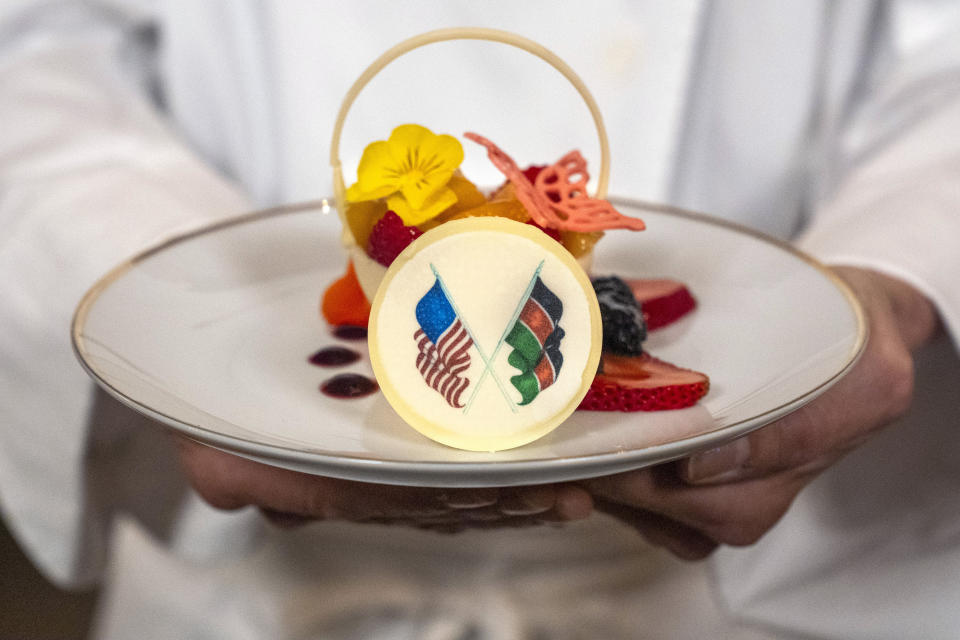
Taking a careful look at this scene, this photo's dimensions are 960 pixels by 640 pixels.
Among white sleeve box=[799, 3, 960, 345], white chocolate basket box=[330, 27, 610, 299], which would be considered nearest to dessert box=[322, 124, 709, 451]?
white chocolate basket box=[330, 27, 610, 299]

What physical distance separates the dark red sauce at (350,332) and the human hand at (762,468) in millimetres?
265

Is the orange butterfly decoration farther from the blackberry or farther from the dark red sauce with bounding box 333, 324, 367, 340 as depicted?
the dark red sauce with bounding box 333, 324, 367, 340

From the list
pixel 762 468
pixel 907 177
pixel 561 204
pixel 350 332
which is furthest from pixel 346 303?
pixel 907 177

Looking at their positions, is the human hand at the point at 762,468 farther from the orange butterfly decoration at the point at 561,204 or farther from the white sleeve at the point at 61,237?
the white sleeve at the point at 61,237

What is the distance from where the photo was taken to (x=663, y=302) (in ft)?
2.59

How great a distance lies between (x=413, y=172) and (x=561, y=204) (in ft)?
0.41

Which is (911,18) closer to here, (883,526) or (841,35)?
(841,35)

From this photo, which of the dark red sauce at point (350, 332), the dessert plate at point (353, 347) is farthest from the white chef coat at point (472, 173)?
the dark red sauce at point (350, 332)

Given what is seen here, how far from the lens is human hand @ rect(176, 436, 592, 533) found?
0.61 metres

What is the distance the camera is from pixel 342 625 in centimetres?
103

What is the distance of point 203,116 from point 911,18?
1024 millimetres

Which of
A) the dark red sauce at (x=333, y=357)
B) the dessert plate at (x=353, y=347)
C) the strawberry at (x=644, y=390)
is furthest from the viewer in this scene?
the dark red sauce at (x=333, y=357)

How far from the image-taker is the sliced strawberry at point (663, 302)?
31.0 inches

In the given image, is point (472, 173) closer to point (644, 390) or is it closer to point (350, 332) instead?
point (350, 332)
